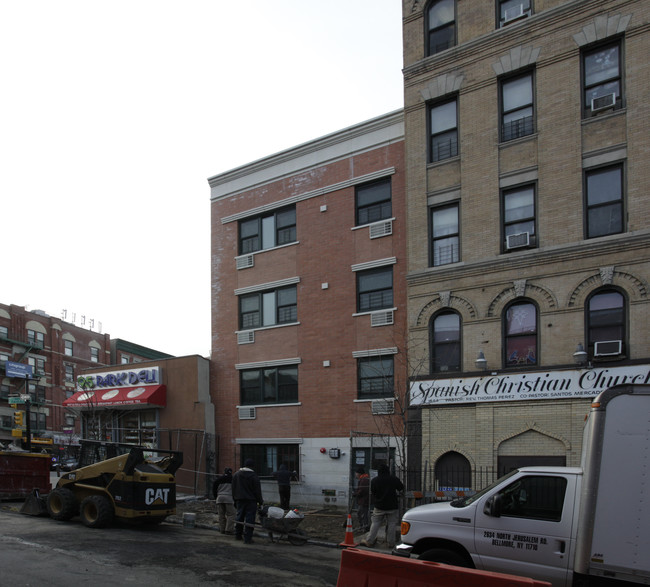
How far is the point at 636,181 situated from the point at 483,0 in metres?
6.92

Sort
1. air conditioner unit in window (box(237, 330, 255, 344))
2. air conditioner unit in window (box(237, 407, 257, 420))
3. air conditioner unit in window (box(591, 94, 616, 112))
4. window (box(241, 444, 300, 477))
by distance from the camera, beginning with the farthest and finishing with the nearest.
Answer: air conditioner unit in window (box(237, 330, 255, 344)) < air conditioner unit in window (box(237, 407, 257, 420)) < window (box(241, 444, 300, 477)) < air conditioner unit in window (box(591, 94, 616, 112))

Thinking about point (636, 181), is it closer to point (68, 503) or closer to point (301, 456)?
point (301, 456)

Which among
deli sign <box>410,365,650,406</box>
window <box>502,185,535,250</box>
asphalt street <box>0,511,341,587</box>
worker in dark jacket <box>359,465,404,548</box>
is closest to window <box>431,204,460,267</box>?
window <box>502,185,535,250</box>

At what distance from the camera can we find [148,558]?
11.5 m

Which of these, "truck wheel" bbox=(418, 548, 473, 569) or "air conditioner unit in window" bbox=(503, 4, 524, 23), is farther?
"air conditioner unit in window" bbox=(503, 4, 524, 23)

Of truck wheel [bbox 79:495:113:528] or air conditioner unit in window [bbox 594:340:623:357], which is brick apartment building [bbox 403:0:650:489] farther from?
truck wheel [bbox 79:495:113:528]

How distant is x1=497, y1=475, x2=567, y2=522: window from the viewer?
26.2 ft

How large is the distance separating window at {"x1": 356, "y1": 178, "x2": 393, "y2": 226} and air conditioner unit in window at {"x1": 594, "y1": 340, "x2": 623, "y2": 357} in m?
8.05

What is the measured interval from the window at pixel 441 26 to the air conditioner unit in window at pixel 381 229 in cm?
522

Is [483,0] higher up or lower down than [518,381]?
higher up

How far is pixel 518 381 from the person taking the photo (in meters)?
15.9

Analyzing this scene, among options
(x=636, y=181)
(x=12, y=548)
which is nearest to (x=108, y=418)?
(x=12, y=548)

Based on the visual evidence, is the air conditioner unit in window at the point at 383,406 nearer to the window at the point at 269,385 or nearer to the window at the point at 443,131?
the window at the point at 269,385

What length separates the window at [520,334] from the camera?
53.2ft
